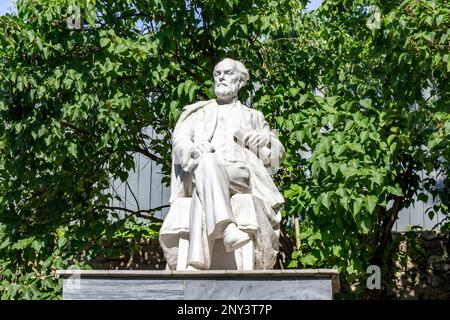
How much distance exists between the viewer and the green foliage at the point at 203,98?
830 cm

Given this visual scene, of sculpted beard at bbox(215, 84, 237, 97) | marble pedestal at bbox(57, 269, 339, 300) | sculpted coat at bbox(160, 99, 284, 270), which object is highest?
sculpted beard at bbox(215, 84, 237, 97)

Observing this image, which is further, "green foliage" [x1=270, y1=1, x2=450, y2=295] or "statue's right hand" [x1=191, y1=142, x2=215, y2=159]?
"green foliage" [x1=270, y1=1, x2=450, y2=295]

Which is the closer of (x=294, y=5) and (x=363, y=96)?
(x=363, y=96)

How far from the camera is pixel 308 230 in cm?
881

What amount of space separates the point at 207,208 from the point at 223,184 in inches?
8.0

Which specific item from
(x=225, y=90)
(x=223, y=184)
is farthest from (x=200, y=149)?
(x=225, y=90)

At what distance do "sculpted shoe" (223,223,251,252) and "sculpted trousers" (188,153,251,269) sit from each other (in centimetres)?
4

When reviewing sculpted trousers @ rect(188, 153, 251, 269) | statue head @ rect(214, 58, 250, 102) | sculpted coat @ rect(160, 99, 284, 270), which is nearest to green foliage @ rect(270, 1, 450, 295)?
sculpted coat @ rect(160, 99, 284, 270)

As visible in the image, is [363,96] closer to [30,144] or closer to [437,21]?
[437,21]

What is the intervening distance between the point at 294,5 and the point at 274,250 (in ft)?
11.8

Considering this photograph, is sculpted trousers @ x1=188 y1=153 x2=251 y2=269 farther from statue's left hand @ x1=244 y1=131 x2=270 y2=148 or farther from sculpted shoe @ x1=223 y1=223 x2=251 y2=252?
statue's left hand @ x1=244 y1=131 x2=270 y2=148

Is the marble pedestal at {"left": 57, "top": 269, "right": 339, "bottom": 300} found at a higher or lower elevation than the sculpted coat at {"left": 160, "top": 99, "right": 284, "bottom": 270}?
lower

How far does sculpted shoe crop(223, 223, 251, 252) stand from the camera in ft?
21.1

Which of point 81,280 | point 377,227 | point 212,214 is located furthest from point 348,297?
→ point 81,280
